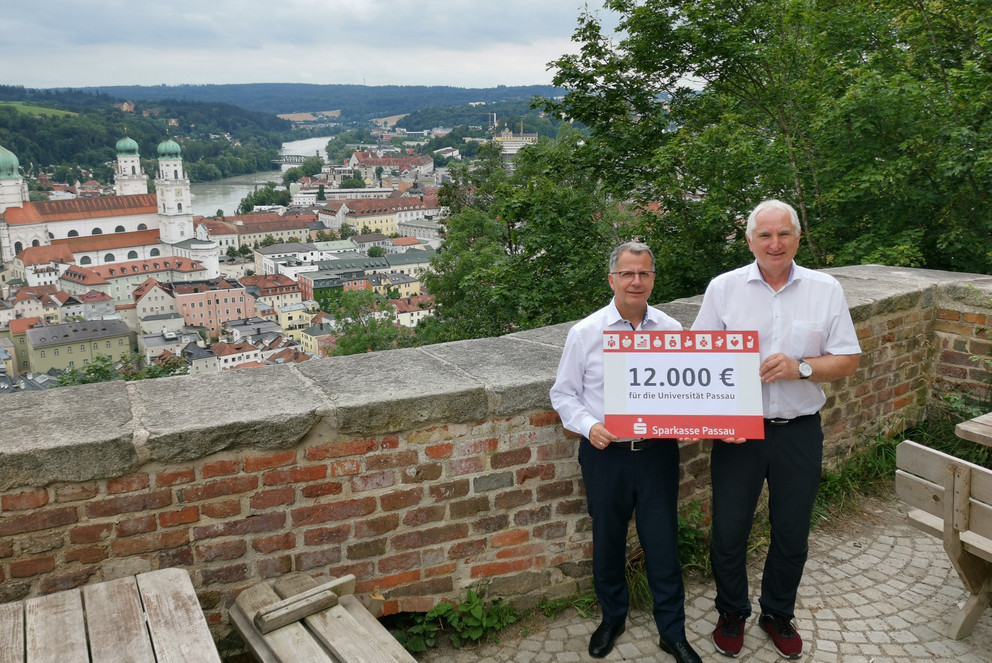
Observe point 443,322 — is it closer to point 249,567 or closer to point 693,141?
point 693,141

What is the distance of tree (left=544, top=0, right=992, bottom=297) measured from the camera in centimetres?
541

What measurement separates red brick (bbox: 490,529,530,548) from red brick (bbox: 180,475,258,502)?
795 millimetres

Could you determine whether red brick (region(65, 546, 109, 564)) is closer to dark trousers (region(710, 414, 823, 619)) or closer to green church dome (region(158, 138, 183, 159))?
dark trousers (region(710, 414, 823, 619))

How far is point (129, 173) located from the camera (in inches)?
4641

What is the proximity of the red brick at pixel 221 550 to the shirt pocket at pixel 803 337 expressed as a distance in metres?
1.61

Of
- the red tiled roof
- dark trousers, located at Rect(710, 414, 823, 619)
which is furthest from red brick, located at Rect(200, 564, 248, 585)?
the red tiled roof

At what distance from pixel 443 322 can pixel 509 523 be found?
17.4 metres

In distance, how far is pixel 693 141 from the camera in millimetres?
6430

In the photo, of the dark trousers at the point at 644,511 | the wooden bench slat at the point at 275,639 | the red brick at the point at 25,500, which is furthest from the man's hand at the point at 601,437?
the red brick at the point at 25,500

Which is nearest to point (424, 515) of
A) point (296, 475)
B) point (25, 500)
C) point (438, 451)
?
point (438, 451)

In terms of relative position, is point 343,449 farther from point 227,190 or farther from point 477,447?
point 227,190

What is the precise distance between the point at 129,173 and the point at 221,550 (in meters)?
129

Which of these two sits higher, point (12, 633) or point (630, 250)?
point (630, 250)

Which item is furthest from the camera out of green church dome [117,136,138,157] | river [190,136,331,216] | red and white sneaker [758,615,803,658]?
river [190,136,331,216]
